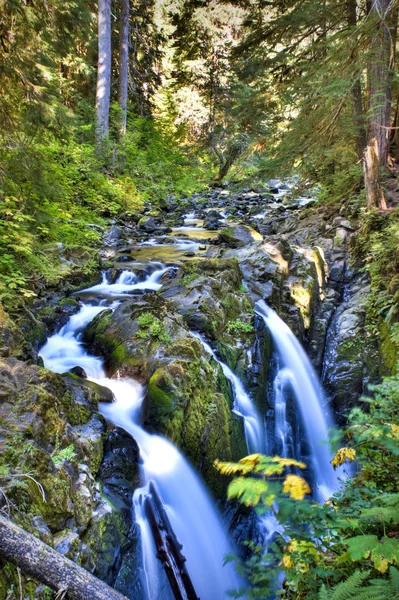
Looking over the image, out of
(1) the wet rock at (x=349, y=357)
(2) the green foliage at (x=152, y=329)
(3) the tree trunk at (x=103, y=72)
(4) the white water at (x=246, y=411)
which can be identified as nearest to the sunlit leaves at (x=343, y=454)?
(4) the white water at (x=246, y=411)

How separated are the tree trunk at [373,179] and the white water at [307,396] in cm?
429

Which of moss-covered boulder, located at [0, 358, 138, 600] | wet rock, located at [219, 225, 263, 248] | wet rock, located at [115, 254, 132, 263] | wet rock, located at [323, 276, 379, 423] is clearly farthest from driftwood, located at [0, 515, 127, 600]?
wet rock, located at [219, 225, 263, 248]

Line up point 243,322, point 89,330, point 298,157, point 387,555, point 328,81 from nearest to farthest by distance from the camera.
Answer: point 387,555 → point 89,330 → point 243,322 → point 328,81 → point 298,157

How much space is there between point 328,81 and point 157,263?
648 cm

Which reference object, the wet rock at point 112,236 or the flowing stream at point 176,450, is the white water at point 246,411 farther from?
the wet rock at point 112,236

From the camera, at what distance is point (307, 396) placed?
723cm

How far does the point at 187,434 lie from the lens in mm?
4621

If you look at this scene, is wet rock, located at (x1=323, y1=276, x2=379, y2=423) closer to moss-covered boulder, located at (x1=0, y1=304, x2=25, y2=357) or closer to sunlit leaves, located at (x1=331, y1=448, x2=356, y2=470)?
sunlit leaves, located at (x1=331, y1=448, x2=356, y2=470)

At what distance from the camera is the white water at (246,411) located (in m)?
5.66

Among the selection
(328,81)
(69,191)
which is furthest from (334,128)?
(69,191)

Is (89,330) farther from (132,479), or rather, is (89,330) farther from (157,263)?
(157,263)

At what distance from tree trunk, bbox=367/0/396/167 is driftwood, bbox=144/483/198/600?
8.86 meters

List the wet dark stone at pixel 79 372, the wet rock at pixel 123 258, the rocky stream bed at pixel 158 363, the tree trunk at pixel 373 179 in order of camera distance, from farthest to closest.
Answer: the wet rock at pixel 123 258, the tree trunk at pixel 373 179, the wet dark stone at pixel 79 372, the rocky stream bed at pixel 158 363

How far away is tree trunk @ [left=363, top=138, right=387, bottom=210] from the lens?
29.2 ft
